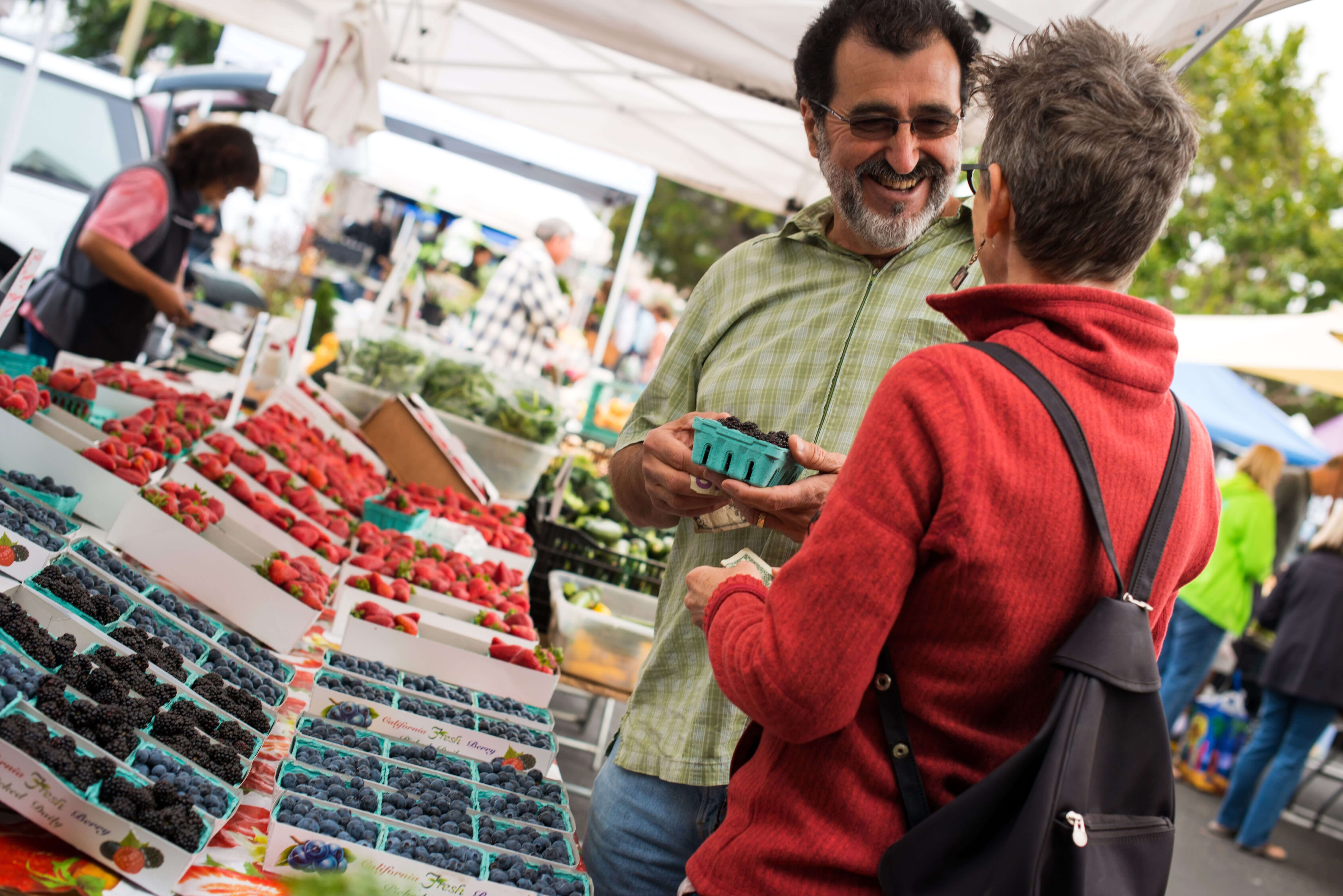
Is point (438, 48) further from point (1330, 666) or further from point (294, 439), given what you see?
point (1330, 666)

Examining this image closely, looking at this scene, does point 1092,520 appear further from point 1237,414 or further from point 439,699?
point 1237,414

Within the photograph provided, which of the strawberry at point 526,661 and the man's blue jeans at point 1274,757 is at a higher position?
the strawberry at point 526,661

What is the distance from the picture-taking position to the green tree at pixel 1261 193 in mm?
14328

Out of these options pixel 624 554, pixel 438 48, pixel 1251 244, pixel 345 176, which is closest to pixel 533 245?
pixel 438 48

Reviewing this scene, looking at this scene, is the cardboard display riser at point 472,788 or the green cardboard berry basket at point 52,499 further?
the green cardboard berry basket at point 52,499

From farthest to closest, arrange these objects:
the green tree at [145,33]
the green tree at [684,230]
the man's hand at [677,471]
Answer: the green tree at [684,230] → the green tree at [145,33] → the man's hand at [677,471]

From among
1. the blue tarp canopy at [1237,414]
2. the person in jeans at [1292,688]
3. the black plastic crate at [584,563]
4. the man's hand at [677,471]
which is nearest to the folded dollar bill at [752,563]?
the man's hand at [677,471]

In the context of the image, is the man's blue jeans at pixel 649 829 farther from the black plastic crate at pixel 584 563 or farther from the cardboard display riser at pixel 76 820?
the black plastic crate at pixel 584 563

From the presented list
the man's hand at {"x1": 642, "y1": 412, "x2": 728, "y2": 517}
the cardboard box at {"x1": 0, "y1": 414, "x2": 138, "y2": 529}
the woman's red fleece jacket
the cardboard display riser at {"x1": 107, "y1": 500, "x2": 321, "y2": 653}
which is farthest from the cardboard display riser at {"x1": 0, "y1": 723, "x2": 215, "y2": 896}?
the cardboard box at {"x1": 0, "y1": 414, "x2": 138, "y2": 529}

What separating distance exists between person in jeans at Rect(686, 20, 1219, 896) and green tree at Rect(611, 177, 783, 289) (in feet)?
77.2

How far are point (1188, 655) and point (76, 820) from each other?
22.6ft

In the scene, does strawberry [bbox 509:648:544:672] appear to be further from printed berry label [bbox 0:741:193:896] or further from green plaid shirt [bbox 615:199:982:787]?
printed berry label [bbox 0:741:193:896]

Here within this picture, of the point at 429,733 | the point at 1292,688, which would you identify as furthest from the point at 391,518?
the point at 1292,688

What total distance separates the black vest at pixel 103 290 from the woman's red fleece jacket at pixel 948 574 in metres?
4.20
